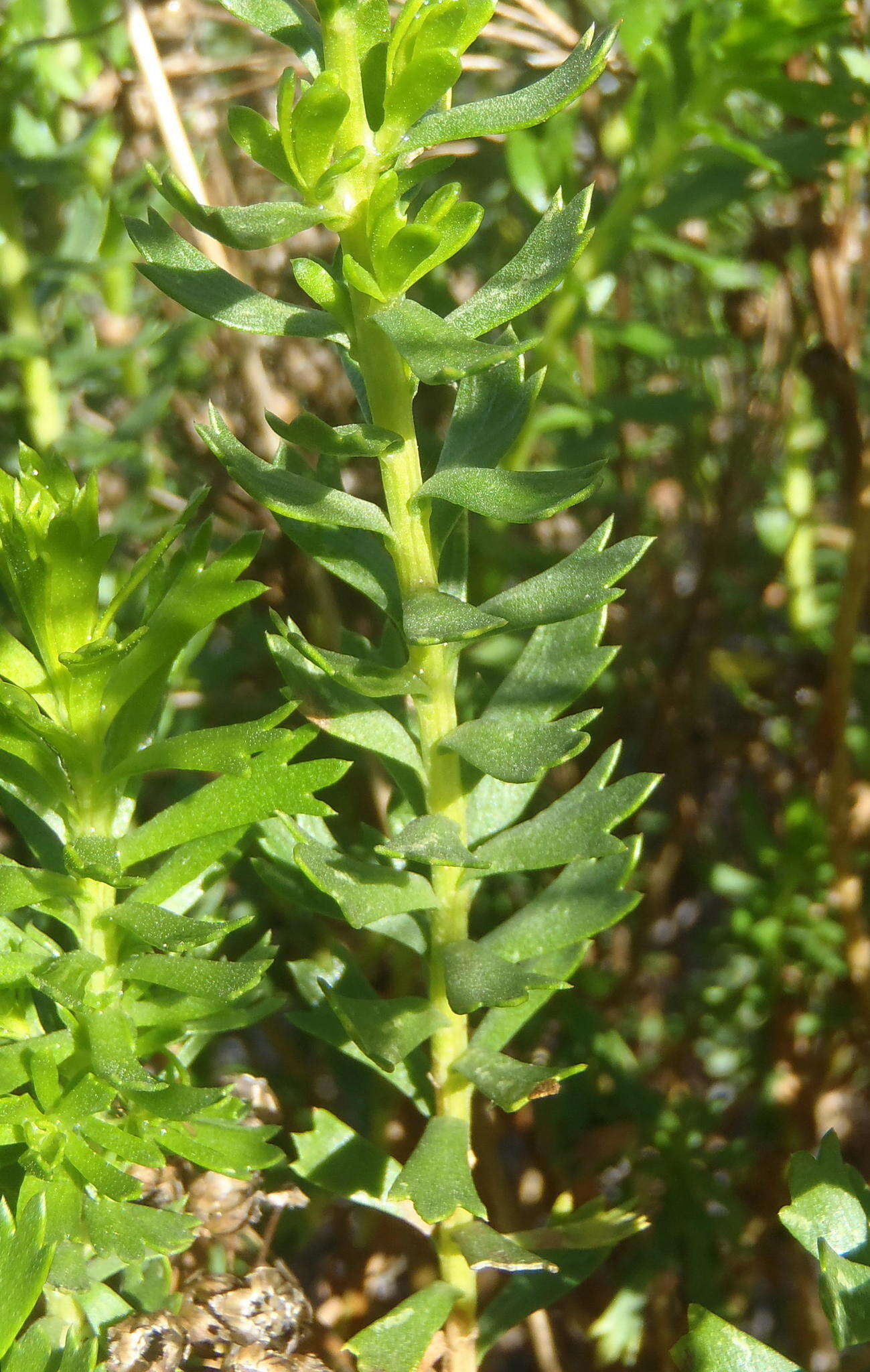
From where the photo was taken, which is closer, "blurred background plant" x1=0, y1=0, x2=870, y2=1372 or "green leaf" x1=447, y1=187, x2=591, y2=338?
"green leaf" x1=447, y1=187, x2=591, y2=338

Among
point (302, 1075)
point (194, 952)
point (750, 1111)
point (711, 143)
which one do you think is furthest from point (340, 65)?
point (750, 1111)

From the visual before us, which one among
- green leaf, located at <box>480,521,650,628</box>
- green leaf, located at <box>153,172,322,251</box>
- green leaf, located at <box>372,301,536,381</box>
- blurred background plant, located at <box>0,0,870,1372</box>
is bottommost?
blurred background plant, located at <box>0,0,870,1372</box>

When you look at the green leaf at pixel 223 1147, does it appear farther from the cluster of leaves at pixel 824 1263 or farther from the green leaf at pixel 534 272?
the green leaf at pixel 534 272

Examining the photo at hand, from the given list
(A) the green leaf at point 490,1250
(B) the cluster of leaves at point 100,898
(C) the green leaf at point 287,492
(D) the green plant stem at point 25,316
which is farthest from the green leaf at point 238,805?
(D) the green plant stem at point 25,316

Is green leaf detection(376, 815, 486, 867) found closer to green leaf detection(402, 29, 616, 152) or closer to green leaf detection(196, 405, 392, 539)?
green leaf detection(196, 405, 392, 539)

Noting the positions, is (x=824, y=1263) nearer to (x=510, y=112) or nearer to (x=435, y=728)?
(x=435, y=728)

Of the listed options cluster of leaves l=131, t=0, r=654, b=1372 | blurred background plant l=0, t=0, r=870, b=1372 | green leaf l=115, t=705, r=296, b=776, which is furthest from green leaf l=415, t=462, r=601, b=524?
blurred background plant l=0, t=0, r=870, b=1372
